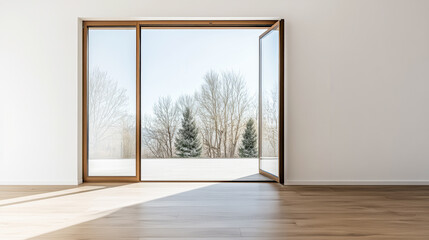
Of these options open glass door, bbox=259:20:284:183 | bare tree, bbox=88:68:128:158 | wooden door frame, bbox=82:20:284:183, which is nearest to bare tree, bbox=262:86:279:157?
Answer: open glass door, bbox=259:20:284:183

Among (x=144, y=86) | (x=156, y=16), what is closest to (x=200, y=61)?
(x=144, y=86)

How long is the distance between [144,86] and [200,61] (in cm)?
151

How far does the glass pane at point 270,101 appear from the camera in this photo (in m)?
4.23

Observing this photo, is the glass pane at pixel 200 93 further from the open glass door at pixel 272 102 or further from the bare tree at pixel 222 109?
the open glass door at pixel 272 102

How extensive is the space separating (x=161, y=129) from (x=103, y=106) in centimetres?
391

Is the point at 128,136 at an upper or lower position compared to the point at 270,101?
lower

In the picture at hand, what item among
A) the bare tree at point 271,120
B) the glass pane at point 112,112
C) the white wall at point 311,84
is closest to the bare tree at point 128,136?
the glass pane at point 112,112

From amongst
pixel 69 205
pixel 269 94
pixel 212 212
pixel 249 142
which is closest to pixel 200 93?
pixel 249 142

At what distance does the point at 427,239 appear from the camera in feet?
7.17

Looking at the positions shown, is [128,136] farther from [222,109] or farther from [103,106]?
[222,109]

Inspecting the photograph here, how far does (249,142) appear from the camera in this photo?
27.0ft

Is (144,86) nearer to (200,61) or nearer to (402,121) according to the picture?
(200,61)

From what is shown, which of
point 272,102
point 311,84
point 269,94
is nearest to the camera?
point 311,84

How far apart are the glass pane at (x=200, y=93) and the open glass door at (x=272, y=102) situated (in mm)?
3422
